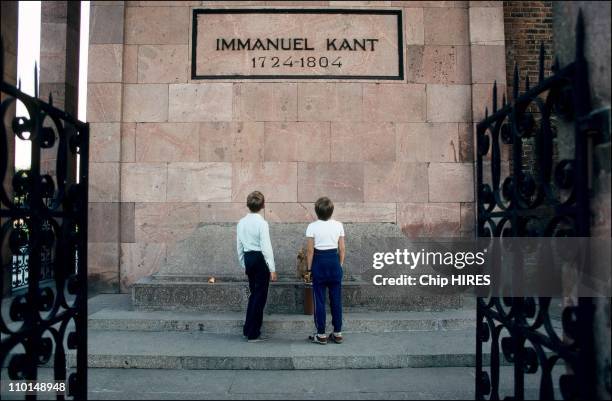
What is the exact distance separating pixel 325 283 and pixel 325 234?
0.59m

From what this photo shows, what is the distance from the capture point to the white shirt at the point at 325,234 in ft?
19.8

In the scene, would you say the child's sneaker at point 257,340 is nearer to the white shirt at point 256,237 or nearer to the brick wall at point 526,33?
the white shirt at point 256,237

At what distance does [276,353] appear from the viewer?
5609 millimetres

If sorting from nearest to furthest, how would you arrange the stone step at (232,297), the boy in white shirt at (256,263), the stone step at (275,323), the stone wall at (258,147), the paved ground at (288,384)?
1. the paved ground at (288,384)
2. the boy in white shirt at (256,263)
3. the stone step at (275,323)
4. the stone step at (232,297)
5. the stone wall at (258,147)

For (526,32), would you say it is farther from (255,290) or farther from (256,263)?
(255,290)

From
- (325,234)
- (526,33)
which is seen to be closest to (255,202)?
(325,234)

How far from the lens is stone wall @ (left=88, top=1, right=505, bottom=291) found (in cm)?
932

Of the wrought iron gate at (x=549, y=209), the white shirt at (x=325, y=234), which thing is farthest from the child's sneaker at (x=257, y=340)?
the wrought iron gate at (x=549, y=209)

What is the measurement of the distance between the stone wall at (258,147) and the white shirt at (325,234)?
127 inches

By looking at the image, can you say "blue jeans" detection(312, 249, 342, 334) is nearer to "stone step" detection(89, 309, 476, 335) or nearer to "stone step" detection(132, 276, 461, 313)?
"stone step" detection(89, 309, 476, 335)

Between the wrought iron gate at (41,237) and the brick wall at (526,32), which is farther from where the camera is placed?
the brick wall at (526,32)

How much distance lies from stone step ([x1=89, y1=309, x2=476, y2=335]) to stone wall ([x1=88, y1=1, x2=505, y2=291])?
2.59m

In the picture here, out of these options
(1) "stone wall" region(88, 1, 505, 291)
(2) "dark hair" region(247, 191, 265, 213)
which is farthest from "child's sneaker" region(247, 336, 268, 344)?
(1) "stone wall" region(88, 1, 505, 291)

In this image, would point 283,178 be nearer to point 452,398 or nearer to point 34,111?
point 452,398
